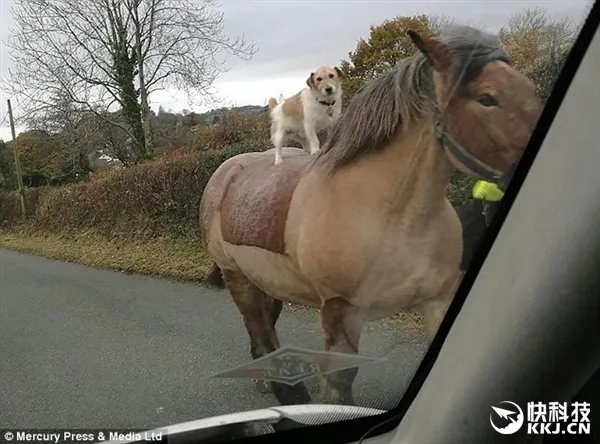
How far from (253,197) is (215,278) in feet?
0.96

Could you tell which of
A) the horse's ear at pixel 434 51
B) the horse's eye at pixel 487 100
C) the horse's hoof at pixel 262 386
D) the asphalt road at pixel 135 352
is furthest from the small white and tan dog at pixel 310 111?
the horse's hoof at pixel 262 386

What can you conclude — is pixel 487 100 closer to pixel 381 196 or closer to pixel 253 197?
pixel 381 196

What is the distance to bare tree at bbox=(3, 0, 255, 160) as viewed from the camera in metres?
2.04

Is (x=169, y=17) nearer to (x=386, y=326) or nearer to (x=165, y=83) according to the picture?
(x=165, y=83)

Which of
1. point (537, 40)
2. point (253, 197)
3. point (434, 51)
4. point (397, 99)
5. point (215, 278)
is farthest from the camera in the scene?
point (253, 197)

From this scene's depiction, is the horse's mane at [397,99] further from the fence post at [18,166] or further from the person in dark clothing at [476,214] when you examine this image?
the fence post at [18,166]

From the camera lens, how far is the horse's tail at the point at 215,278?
2.17 metres

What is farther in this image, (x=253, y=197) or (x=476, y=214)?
(x=253, y=197)

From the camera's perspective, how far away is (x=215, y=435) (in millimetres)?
2041

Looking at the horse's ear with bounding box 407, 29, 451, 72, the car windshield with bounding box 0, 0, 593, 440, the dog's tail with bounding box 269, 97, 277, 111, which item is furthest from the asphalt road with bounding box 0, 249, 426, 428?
the horse's ear with bounding box 407, 29, 451, 72

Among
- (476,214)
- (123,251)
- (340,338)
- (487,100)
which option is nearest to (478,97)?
(487,100)

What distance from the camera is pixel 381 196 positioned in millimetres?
2012

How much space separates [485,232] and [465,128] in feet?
0.87

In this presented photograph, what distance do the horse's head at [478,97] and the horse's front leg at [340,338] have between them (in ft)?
1.63
